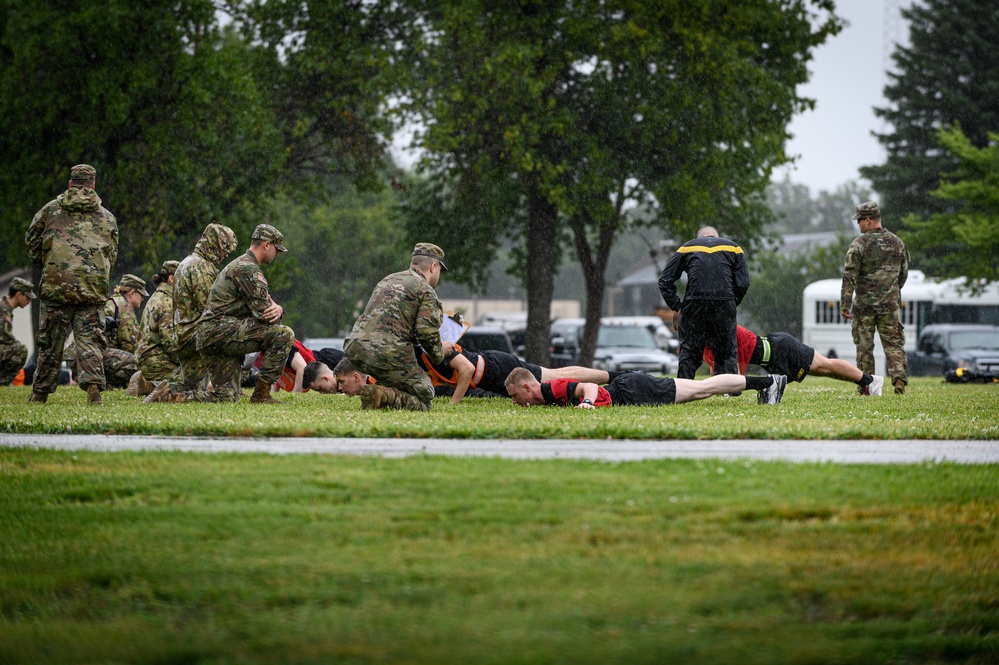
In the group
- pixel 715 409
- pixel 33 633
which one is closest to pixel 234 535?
pixel 33 633

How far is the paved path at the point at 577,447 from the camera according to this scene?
298 inches

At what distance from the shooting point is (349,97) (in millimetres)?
33781

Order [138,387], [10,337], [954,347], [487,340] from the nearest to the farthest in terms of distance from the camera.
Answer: [138,387] < [10,337] < [487,340] < [954,347]

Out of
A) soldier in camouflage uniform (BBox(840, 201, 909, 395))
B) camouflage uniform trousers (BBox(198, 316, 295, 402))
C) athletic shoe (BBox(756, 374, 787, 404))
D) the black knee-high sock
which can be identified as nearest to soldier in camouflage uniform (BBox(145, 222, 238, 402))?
camouflage uniform trousers (BBox(198, 316, 295, 402))

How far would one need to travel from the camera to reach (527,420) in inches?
401

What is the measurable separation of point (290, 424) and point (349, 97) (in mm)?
25257

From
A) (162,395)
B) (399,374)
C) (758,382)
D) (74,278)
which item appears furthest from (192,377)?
(758,382)

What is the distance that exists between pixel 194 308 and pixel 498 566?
9.73 meters

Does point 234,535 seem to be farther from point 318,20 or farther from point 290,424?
point 318,20

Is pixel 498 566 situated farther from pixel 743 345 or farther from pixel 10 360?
pixel 10 360

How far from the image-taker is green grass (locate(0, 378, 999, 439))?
9023 millimetres

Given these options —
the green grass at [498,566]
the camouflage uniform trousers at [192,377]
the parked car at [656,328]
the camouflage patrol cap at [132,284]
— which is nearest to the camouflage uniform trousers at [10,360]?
the camouflage patrol cap at [132,284]

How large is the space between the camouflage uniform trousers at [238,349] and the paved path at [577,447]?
392cm

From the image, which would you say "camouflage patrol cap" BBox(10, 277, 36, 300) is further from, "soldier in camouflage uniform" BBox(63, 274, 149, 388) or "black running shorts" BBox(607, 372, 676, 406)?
"black running shorts" BBox(607, 372, 676, 406)
